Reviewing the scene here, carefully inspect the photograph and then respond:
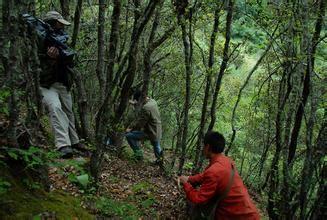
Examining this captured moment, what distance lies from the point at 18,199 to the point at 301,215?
14.0 ft

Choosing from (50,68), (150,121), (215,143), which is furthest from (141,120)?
(215,143)

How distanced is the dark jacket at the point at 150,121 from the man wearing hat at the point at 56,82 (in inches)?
148

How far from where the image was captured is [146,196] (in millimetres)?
7246

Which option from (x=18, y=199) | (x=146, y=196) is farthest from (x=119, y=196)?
(x=18, y=199)

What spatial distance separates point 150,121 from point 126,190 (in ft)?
12.3

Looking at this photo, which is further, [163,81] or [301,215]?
[163,81]

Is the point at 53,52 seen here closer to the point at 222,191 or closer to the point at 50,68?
the point at 50,68

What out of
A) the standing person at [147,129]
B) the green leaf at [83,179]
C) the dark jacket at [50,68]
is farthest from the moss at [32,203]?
the standing person at [147,129]

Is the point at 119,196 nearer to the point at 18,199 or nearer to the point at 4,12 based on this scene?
the point at 18,199

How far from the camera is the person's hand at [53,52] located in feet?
20.8

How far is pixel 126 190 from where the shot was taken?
727cm

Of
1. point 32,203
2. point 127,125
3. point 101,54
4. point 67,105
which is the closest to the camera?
point 32,203

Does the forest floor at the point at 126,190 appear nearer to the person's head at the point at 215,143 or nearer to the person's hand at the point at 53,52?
the person's head at the point at 215,143

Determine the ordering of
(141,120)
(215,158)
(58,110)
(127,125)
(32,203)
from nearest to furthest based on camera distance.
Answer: (32,203) → (215,158) → (58,110) → (127,125) → (141,120)
